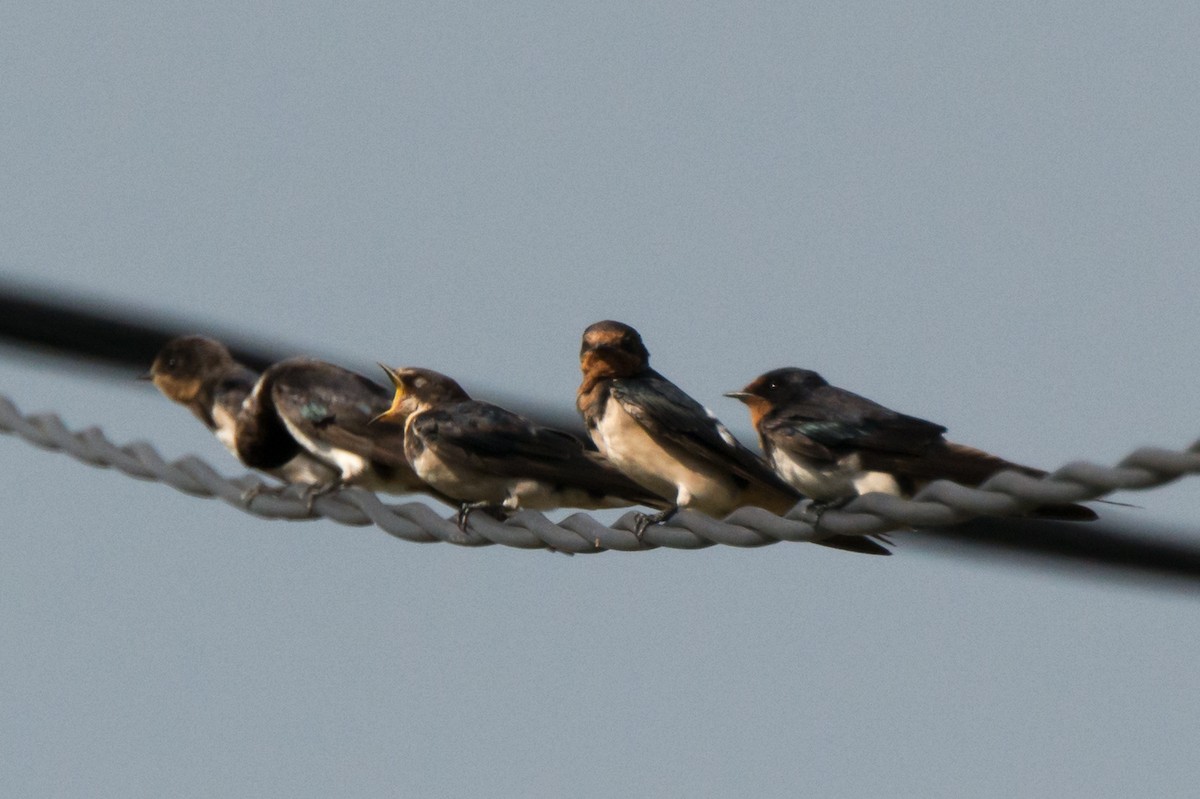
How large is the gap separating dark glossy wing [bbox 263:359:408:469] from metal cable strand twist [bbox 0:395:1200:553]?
0.88 feet

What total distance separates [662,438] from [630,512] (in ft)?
1.05

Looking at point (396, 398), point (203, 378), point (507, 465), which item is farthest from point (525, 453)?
point (203, 378)

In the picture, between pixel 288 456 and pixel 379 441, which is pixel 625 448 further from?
pixel 288 456

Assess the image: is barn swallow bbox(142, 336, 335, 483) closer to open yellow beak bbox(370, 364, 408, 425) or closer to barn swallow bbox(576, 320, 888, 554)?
open yellow beak bbox(370, 364, 408, 425)

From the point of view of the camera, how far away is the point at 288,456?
23.3ft

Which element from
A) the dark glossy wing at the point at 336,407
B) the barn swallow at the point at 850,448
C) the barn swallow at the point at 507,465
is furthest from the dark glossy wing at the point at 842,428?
the dark glossy wing at the point at 336,407

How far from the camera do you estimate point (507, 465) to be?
543 cm

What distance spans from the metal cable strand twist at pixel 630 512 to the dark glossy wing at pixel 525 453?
0.49 metres

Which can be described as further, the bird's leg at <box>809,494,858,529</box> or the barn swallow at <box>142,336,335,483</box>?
the barn swallow at <box>142,336,335,483</box>

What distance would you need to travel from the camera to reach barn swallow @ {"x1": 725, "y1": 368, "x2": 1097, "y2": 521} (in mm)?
4406

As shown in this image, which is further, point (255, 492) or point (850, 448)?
point (255, 492)

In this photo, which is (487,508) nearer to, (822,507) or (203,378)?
(822,507)

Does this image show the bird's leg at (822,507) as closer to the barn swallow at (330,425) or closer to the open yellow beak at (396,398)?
the open yellow beak at (396,398)

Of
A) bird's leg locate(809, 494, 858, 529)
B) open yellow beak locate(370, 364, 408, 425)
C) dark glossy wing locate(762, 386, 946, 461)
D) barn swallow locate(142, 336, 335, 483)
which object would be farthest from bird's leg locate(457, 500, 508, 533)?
barn swallow locate(142, 336, 335, 483)
